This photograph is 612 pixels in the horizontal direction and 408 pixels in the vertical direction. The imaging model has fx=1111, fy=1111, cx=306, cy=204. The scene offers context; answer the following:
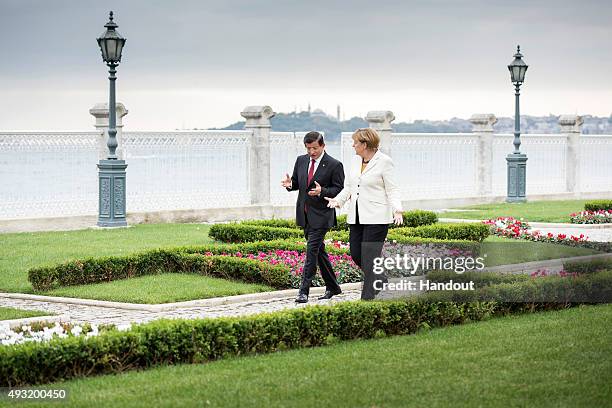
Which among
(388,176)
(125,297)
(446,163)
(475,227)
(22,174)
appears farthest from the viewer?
(446,163)

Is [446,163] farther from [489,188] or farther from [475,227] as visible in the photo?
[475,227]

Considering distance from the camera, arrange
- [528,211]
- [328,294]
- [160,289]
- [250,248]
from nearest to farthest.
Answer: [328,294] < [160,289] < [250,248] < [528,211]

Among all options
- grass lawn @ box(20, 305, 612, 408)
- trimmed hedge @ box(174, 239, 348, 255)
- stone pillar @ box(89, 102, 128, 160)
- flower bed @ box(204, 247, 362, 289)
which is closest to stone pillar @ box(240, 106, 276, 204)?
stone pillar @ box(89, 102, 128, 160)

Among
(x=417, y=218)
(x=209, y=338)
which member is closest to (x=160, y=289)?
(x=209, y=338)

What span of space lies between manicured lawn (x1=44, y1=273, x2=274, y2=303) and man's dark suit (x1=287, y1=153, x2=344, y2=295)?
3.27 ft

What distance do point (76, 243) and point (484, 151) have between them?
16.4 meters

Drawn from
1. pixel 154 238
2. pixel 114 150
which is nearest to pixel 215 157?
pixel 114 150

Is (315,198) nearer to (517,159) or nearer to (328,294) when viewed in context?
(328,294)

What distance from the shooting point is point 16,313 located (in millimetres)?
11086

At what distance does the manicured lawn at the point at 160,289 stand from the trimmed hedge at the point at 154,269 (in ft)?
0.51

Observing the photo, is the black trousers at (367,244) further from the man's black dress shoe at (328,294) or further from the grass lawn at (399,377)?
the man's black dress shoe at (328,294)

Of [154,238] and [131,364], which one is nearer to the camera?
[131,364]

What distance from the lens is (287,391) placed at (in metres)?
7.56

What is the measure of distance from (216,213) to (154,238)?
5685mm
